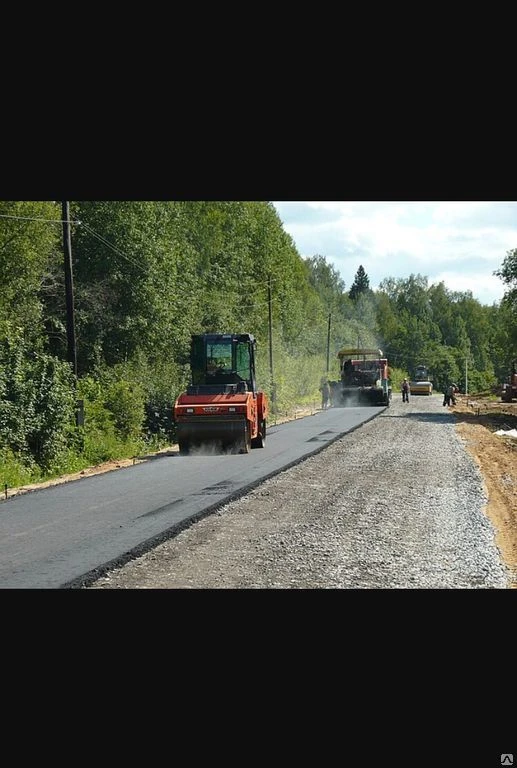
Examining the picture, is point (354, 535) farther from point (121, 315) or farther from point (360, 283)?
point (360, 283)

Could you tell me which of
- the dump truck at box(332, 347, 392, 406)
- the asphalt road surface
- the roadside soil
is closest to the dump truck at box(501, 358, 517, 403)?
the dump truck at box(332, 347, 392, 406)

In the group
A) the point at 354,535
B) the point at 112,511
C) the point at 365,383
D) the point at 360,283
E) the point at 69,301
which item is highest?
the point at 360,283

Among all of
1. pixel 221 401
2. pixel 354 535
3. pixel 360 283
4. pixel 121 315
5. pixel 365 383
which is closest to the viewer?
pixel 354 535

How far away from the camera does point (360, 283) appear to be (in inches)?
7013

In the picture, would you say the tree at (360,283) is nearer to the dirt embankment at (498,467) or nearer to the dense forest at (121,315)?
the dense forest at (121,315)

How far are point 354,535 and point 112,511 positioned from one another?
3.98 m

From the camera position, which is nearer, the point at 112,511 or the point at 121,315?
the point at 112,511

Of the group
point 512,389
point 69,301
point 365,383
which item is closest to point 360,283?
point 512,389

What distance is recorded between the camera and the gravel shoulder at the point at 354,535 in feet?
34.4

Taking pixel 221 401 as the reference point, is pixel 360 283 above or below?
above

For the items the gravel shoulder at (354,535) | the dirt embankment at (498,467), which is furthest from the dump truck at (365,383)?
the gravel shoulder at (354,535)

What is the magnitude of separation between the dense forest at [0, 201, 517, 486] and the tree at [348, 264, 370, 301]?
99506 mm
